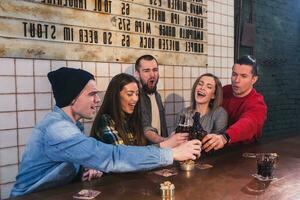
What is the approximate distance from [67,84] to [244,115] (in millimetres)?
1730

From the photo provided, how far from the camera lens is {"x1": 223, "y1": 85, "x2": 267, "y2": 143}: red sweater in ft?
9.12

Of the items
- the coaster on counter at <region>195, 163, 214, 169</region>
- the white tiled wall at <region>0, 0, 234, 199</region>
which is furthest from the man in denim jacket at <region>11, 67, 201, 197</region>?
the white tiled wall at <region>0, 0, 234, 199</region>

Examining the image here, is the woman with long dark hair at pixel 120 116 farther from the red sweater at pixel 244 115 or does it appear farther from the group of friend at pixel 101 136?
the red sweater at pixel 244 115

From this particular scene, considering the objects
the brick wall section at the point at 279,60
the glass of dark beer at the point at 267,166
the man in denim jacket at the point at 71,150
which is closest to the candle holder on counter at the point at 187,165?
the man in denim jacket at the point at 71,150

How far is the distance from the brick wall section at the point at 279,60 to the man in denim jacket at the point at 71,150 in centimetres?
374

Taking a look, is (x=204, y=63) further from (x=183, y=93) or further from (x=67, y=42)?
(x=67, y=42)

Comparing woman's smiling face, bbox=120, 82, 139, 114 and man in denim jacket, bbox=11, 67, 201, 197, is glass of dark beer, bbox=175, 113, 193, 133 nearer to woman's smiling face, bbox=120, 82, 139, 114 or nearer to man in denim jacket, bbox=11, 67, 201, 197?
man in denim jacket, bbox=11, 67, 201, 197

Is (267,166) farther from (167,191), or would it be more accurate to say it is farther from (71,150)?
(71,150)

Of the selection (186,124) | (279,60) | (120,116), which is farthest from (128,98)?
(279,60)

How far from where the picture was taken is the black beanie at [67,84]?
6.24 ft

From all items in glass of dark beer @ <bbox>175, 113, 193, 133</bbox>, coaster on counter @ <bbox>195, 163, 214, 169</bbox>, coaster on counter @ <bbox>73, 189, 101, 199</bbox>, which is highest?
glass of dark beer @ <bbox>175, 113, 193, 133</bbox>

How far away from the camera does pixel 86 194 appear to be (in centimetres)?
157

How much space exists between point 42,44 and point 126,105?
861 millimetres

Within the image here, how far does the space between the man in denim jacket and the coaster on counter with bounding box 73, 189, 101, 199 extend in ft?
0.55
